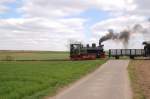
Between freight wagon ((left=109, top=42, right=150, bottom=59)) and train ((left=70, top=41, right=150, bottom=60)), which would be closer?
train ((left=70, top=41, right=150, bottom=60))

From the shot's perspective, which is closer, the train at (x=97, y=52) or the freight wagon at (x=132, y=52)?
the train at (x=97, y=52)

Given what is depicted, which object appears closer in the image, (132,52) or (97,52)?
(97,52)

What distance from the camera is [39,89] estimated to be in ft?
68.8

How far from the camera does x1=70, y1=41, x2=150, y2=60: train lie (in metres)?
72.4

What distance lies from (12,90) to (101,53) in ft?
184

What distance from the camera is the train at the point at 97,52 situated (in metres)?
72.4

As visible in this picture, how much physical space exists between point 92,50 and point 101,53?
5.46 ft

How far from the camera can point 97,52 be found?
74812 millimetres

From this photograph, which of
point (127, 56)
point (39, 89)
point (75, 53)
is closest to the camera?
point (39, 89)

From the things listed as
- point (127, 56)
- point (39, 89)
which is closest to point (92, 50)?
point (127, 56)

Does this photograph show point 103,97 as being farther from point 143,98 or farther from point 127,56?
point 127,56

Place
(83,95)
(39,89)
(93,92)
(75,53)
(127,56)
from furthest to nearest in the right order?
(127,56) → (75,53) → (39,89) → (93,92) → (83,95)

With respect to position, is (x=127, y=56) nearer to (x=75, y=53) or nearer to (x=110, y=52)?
(x=110, y=52)

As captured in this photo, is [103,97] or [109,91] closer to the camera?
[103,97]
